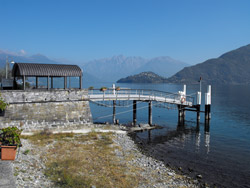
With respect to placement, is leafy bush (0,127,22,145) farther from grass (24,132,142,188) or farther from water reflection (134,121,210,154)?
water reflection (134,121,210,154)

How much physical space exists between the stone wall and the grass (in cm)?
197

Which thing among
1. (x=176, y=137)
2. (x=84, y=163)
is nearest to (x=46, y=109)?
(x=84, y=163)

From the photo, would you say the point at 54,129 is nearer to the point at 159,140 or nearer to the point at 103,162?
the point at 103,162

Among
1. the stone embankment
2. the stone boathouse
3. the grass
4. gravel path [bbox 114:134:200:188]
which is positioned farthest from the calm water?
the stone boathouse

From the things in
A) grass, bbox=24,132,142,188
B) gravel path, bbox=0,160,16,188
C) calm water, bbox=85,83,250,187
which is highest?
gravel path, bbox=0,160,16,188

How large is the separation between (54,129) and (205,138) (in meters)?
Result: 20.0

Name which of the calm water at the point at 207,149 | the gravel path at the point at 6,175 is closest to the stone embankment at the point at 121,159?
the gravel path at the point at 6,175

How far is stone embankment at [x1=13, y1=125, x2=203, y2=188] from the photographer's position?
13883mm

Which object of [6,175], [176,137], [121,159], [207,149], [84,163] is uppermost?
[6,175]

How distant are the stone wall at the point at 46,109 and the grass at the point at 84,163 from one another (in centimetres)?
197

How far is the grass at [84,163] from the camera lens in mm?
14867

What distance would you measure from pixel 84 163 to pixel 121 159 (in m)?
3.47

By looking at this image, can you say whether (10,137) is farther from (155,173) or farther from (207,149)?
(207,149)

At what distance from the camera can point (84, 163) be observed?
18031 millimetres
